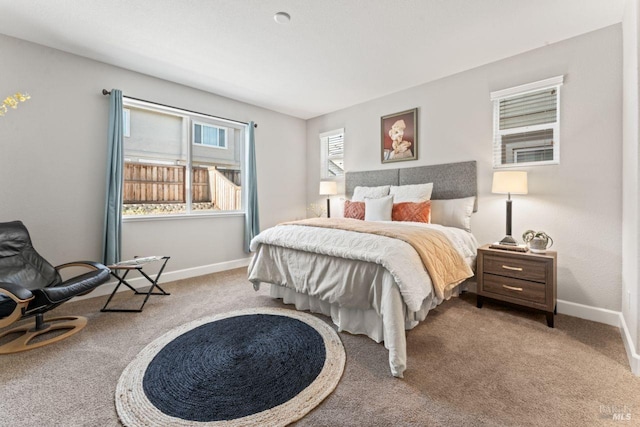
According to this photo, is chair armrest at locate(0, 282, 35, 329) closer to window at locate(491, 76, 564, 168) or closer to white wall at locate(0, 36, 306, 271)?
white wall at locate(0, 36, 306, 271)

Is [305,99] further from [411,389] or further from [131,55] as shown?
[411,389]

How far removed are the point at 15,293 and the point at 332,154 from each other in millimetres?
4277

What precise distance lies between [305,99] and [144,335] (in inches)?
146

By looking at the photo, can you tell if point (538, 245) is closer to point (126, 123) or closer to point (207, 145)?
point (207, 145)

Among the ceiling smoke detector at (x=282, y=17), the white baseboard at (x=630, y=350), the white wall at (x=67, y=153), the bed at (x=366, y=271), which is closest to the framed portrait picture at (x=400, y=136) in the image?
the bed at (x=366, y=271)

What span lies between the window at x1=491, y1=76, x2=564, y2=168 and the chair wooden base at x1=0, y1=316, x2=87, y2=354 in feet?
14.6

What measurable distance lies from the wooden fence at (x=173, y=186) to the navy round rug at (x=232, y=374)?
2135 mm

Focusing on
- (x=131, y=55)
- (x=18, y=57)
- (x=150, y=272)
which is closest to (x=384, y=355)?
(x=150, y=272)

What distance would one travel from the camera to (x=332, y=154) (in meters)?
5.05

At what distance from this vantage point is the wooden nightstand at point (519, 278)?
2.32 meters

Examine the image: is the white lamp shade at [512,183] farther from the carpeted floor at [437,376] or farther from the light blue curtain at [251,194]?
the light blue curtain at [251,194]

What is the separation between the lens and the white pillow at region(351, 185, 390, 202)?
3879 millimetres

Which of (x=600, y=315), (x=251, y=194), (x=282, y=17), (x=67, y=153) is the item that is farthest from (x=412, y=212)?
(x=67, y=153)

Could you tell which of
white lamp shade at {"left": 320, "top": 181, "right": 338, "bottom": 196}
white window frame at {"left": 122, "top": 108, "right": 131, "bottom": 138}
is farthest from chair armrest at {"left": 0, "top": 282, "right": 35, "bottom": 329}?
white lamp shade at {"left": 320, "top": 181, "right": 338, "bottom": 196}
